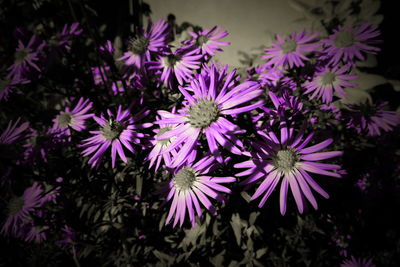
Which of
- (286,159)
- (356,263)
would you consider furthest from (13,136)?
(356,263)

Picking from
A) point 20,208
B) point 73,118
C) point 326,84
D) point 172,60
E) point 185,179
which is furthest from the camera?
point 20,208

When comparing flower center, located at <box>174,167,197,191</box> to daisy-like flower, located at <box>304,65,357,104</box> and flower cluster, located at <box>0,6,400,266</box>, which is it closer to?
flower cluster, located at <box>0,6,400,266</box>

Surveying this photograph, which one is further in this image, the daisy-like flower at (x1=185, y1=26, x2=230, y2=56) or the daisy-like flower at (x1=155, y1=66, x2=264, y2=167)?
the daisy-like flower at (x1=185, y1=26, x2=230, y2=56)

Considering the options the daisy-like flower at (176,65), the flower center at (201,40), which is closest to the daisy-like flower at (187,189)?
the daisy-like flower at (176,65)

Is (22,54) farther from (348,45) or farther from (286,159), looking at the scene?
(348,45)

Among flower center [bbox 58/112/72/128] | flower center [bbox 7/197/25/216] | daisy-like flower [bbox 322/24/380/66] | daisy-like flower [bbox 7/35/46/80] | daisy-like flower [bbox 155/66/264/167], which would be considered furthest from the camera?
flower center [bbox 7/197/25/216]

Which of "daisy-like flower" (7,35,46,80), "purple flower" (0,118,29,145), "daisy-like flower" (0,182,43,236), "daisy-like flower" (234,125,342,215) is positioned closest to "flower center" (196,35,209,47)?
"daisy-like flower" (234,125,342,215)
